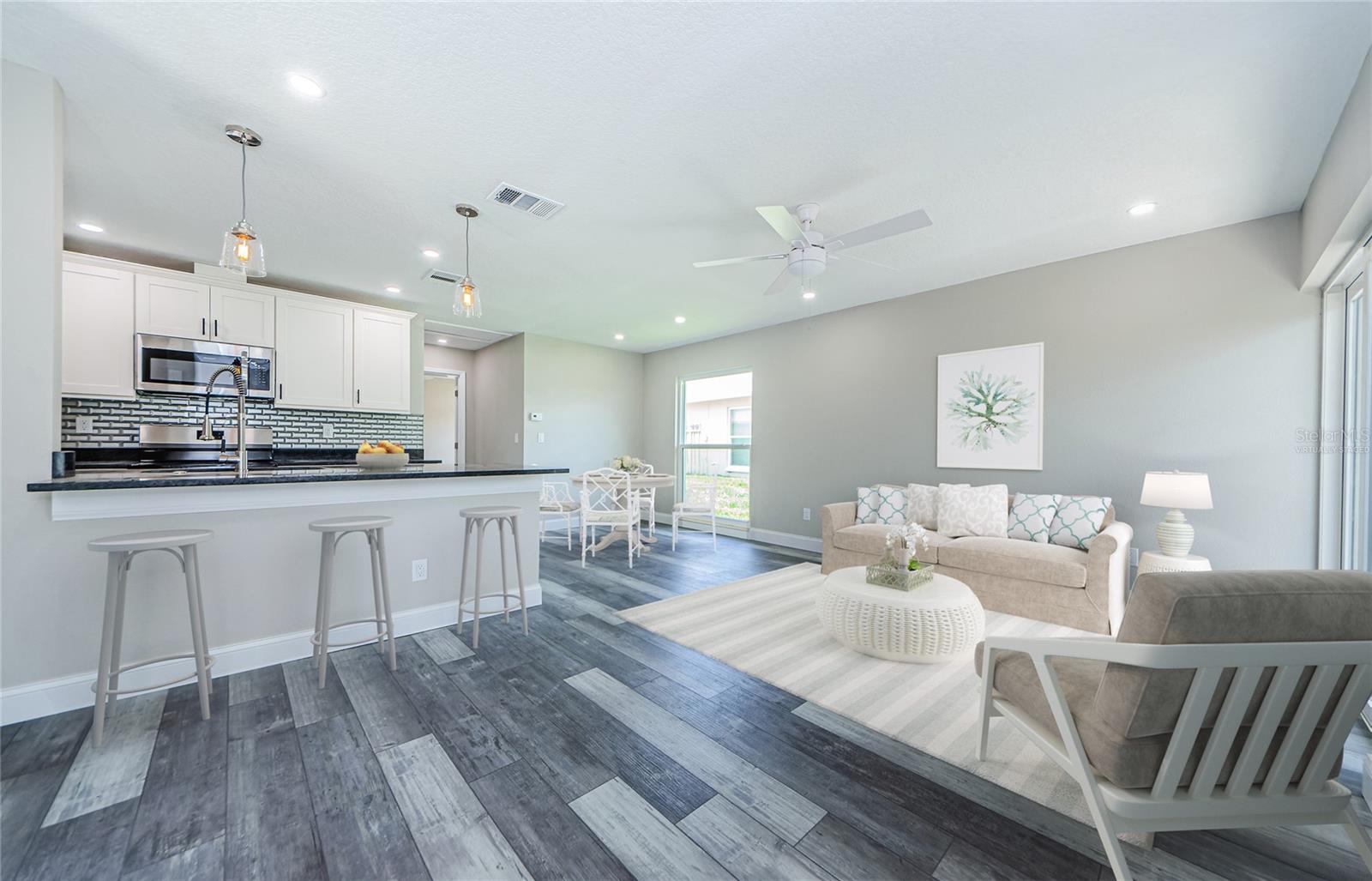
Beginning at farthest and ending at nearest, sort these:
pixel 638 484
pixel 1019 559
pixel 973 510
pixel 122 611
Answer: pixel 638 484
pixel 973 510
pixel 1019 559
pixel 122 611

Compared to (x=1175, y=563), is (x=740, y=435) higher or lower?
higher

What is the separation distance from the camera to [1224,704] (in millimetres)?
1259

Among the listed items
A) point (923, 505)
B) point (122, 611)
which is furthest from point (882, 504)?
point (122, 611)

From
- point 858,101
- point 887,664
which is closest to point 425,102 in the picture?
point 858,101

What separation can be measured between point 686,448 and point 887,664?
15.8 feet

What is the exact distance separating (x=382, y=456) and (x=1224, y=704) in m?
3.85

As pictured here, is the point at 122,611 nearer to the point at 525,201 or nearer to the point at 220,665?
the point at 220,665

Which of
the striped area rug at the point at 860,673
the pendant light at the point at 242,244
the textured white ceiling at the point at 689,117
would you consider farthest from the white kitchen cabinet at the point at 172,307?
the striped area rug at the point at 860,673

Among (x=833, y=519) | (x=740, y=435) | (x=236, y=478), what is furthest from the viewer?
(x=740, y=435)

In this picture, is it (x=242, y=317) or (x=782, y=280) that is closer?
(x=782, y=280)

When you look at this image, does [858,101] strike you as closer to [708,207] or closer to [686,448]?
[708,207]

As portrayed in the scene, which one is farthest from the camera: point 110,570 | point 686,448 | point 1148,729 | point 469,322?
point 686,448

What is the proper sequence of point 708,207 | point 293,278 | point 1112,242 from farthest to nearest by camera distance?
point 293,278, point 1112,242, point 708,207

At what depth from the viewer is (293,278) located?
4.42 m
